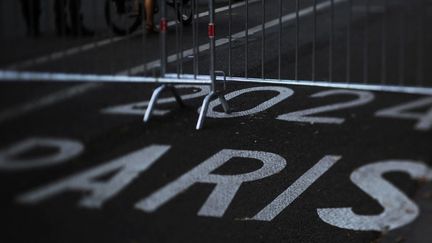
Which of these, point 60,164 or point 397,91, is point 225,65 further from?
point 60,164

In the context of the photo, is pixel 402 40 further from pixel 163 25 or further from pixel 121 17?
pixel 121 17

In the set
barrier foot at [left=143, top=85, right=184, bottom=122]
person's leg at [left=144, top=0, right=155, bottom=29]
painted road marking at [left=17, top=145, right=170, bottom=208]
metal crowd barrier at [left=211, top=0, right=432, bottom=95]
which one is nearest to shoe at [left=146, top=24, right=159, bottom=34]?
person's leg at [left=144, top=0, right=155, bottom=29]

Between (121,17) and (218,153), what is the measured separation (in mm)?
819

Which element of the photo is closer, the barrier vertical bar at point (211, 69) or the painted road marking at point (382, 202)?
the barrier vertical bar at point (211, 69)

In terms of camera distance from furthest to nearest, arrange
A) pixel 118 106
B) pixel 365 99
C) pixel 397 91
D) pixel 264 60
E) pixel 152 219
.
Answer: pixel 264 60 < pixel 365 99 < pixel 397 91 < pixel 152 219 < pixel 118 106

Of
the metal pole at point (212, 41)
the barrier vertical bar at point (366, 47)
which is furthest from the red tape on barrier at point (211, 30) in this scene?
the barrier vertical bar at point (366, 47)

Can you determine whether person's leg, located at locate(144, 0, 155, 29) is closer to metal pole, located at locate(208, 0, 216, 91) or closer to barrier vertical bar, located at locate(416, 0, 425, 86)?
metal pole, located at locate(208, 0, 216, 91)

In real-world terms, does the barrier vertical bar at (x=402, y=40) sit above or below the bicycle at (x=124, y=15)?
below

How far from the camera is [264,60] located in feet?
9.08

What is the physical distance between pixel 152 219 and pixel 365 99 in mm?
904

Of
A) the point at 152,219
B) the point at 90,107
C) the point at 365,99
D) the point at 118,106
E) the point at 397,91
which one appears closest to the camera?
the point at 90,107

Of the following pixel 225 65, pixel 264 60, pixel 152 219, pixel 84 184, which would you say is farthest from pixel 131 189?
pixel 264 60

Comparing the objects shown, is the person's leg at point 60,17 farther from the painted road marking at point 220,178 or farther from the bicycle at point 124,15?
the painted road marking at point 220,178

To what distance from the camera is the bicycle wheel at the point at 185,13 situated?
2.38 meters
